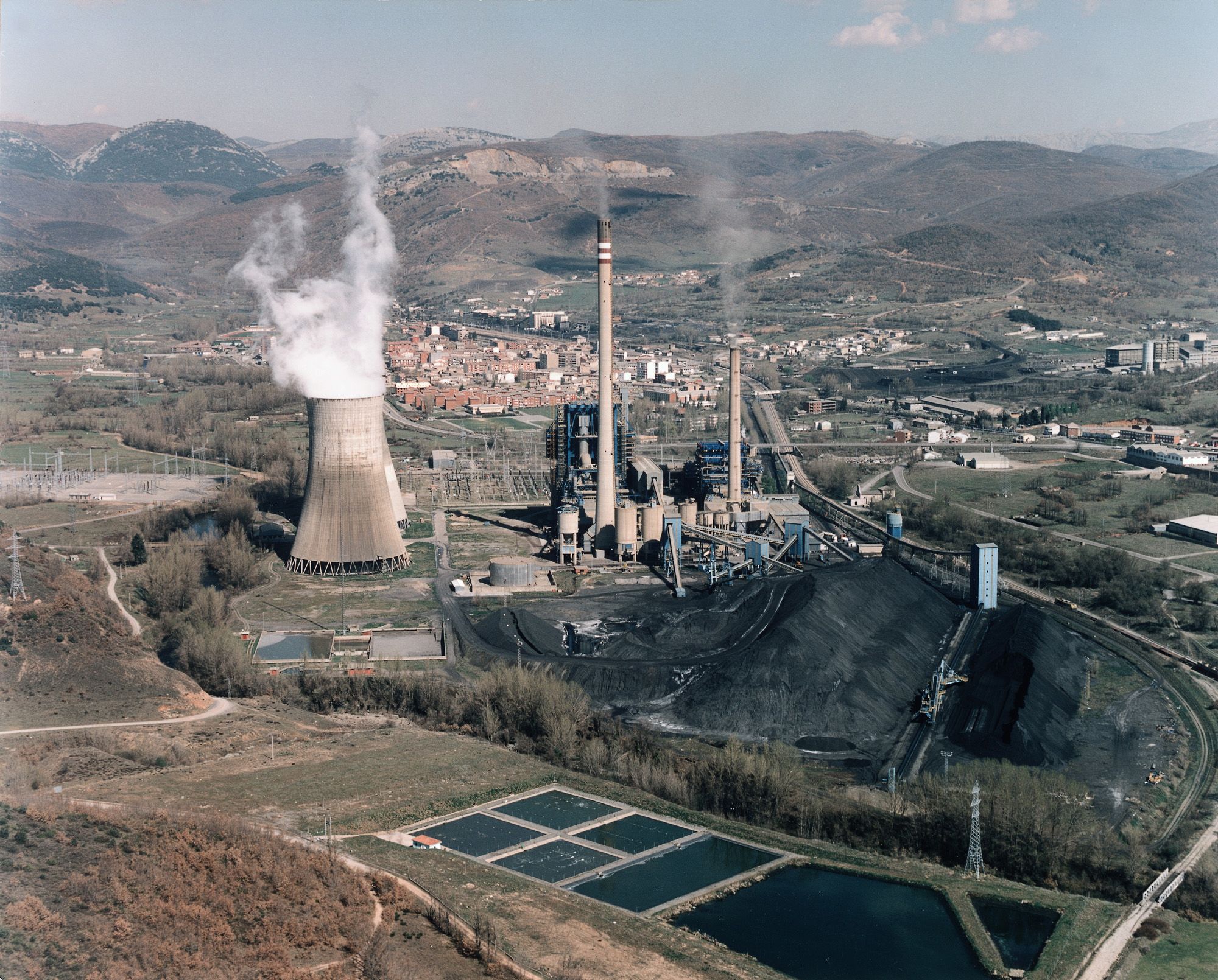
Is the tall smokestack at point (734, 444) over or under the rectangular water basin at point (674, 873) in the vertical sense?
over

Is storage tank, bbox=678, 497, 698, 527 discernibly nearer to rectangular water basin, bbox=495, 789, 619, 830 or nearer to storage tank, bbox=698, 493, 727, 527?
storage tank, bbox=698, 493, 727, 527

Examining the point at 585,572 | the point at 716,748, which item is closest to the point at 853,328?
the point at 585,572

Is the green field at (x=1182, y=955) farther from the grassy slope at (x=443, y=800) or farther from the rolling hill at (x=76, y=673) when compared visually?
the rolling hill at (x=76, y=673)

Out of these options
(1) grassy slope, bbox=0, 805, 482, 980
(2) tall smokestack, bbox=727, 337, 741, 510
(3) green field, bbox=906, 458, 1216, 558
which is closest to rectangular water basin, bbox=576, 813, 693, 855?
(1) grassy slope, bbox=0, 805, 482, 980

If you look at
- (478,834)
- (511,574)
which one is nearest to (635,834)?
(478,834)

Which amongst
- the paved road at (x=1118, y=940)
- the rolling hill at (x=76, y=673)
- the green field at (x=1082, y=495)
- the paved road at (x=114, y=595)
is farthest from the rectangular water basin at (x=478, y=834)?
the green field at (x=1082, y=495)

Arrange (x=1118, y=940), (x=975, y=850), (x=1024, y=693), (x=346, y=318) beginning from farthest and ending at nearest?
(x=346, y=318), (x=1024, y=693), (x=975, y=850), (x=1118, y=940)

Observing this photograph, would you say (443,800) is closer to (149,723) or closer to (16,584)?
(149,723)
